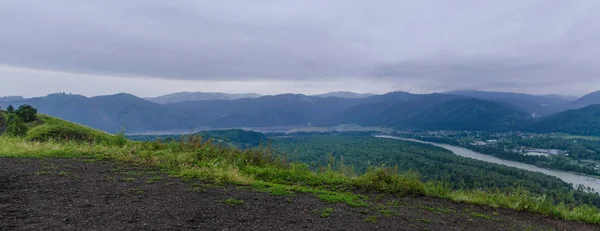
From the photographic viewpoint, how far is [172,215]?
484 cm

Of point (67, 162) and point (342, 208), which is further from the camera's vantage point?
point (67, 162)

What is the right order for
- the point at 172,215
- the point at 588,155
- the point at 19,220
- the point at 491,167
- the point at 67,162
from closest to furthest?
the point at 19,220 → the point at 172,215 → the point at 67,162 → the point at 491,167 → the point at 588,155

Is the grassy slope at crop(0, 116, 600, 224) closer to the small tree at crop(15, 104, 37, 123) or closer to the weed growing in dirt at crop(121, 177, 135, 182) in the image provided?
the weed growing in dirt at crop(121, 177, 135, 182)

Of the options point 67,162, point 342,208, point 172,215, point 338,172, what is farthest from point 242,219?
point 67,162

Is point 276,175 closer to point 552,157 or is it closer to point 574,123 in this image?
point 552,157

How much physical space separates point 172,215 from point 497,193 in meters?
8.44

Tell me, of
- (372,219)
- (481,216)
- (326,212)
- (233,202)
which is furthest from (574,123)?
(233,202)

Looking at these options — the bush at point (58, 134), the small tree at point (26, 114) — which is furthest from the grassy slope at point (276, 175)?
the small tree at point (26, 114)

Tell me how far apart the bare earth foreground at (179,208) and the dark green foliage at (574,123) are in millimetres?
154504

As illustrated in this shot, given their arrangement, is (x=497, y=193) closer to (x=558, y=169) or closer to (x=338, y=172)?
(x=338, y=172)

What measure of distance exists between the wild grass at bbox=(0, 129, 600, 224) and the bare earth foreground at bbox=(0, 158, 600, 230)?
440 mm

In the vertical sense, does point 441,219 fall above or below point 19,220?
below

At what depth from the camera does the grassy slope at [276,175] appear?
7672 millimetres

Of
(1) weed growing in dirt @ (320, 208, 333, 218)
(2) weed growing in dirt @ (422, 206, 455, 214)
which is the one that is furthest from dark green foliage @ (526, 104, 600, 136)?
(1) weed growing in dirt @ (320, 208, 333, 218)
